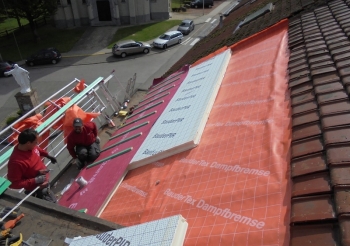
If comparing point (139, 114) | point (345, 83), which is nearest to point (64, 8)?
point (139, 114)

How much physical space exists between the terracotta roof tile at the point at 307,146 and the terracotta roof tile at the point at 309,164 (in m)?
0.07

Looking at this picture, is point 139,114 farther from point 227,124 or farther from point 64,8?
point 64,8

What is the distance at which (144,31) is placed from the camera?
33.7 meters

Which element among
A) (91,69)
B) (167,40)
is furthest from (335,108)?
(167,40)

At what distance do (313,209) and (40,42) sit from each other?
36.1m

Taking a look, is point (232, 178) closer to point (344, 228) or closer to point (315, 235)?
point (315, 235)

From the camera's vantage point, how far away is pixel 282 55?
6.12m

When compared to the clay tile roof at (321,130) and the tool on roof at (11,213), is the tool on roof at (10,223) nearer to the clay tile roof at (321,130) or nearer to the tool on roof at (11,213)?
the tool on roof at (11,213)

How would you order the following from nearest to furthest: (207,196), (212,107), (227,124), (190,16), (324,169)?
(324,169), (207,196), (227,124), (212,107), (190,16)

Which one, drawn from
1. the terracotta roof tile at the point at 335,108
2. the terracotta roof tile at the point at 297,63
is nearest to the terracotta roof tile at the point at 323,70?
the terracotta roof tile at the point at 297,63

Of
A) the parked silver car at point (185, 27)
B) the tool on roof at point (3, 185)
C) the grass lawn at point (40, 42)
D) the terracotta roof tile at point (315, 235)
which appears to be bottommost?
the grass lawn at point (40, 42)

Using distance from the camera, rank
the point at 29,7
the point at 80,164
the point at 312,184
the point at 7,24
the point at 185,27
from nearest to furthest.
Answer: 1. the point at 312,184
2. the point at 80,164
3. the point at 29,7
4. the point at 185,27
5. the point at 7,24

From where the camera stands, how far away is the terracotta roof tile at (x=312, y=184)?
271 centimetres

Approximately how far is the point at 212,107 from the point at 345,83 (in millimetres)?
2315
